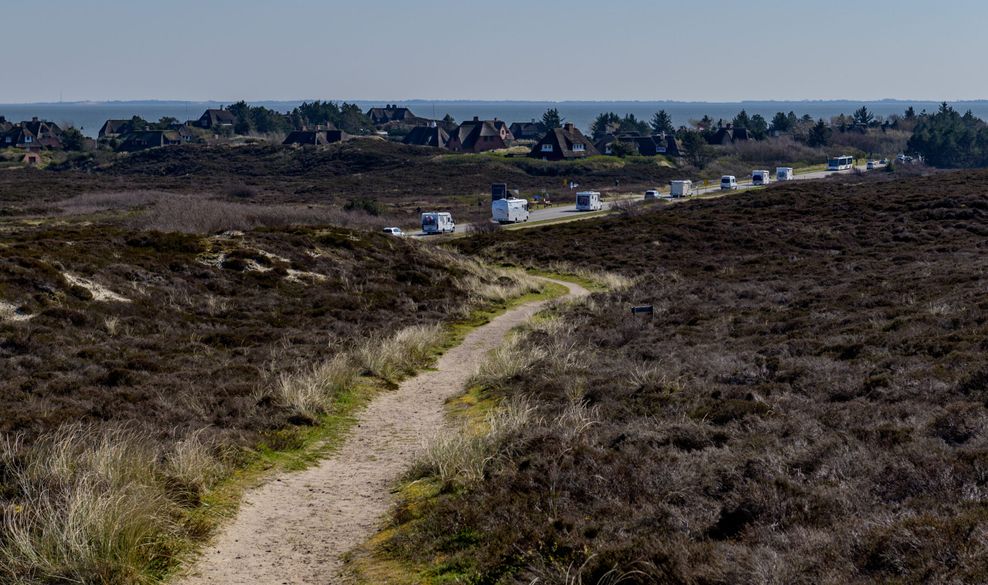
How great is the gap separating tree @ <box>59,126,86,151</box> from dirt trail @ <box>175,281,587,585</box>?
159 m

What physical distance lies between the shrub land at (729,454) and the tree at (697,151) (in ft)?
363

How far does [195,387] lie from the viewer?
591 inches

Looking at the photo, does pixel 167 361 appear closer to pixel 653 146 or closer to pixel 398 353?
pixel 398 353

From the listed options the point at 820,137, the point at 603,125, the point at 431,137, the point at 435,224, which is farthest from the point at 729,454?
the point at 603,125

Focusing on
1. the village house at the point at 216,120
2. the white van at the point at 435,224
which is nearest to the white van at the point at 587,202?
the white van at the point at 435,224

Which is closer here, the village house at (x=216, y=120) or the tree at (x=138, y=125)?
the tree at (x=138, y=125)

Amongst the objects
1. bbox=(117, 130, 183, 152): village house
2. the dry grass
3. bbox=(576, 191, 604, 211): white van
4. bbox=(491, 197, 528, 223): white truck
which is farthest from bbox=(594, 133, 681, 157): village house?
the dry grass

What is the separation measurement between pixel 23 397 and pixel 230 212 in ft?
133

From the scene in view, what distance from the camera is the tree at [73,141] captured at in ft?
510

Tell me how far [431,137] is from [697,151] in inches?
1977

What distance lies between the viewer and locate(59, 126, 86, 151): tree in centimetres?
15538

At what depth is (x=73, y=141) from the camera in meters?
156

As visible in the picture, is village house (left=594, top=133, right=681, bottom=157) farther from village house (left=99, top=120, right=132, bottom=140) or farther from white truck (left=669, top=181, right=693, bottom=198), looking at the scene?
village house (left=99, top=120, right=132, bottom=140)

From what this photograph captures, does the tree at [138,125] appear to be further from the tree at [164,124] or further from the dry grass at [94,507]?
the dry grass at [94,507]
